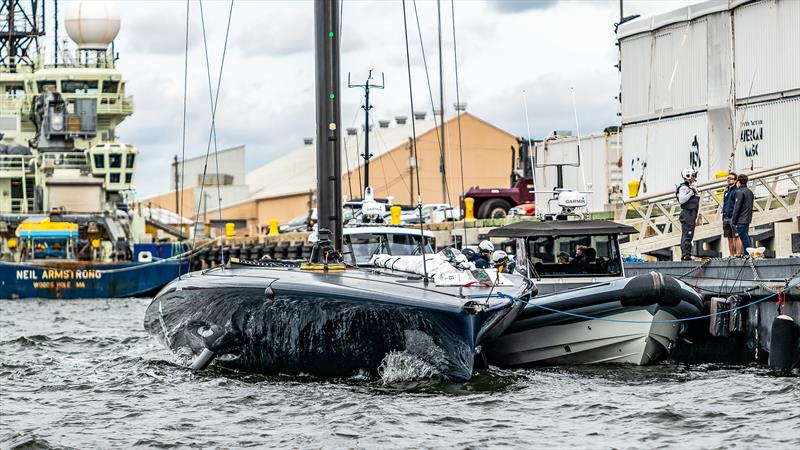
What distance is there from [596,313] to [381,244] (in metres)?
5.29

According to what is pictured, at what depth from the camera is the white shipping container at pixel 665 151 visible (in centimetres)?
3281

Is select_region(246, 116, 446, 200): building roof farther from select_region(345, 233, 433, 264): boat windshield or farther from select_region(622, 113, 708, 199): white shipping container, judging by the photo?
select_region(345, 233, 433, 264): boat windshield

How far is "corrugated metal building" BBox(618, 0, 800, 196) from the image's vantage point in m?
30.2

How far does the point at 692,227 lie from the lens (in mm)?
22141

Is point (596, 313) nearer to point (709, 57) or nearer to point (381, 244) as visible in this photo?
point (381, 244)

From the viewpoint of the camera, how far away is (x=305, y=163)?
283 feet

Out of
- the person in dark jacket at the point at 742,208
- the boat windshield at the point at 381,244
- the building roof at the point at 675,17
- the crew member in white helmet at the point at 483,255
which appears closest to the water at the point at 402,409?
the person in dark jacket at the point at 742,208

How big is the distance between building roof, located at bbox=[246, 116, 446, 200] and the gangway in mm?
40288

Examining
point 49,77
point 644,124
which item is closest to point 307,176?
point 49,77

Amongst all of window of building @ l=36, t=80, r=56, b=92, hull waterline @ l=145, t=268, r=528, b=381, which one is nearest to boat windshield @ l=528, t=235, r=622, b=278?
hull waterline @ l=145, t=268, r=528, b=381

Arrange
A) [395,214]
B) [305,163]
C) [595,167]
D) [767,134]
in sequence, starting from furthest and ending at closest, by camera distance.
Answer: [305,163] → [595,167] → [767,134] → [395,214]

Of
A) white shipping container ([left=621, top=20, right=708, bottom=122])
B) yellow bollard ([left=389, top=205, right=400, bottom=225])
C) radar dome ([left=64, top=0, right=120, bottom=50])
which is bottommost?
yellow bollard ([left=389, top=205, right=400, bottom=225])

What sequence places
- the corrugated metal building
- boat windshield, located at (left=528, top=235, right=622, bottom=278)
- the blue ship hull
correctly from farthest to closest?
the blue ship hull, the corrugated metal building, boat windshield, located at (left=528, top=235, right=622, bottom=278)

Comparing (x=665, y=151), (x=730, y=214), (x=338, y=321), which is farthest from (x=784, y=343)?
(x=665, y=151)
